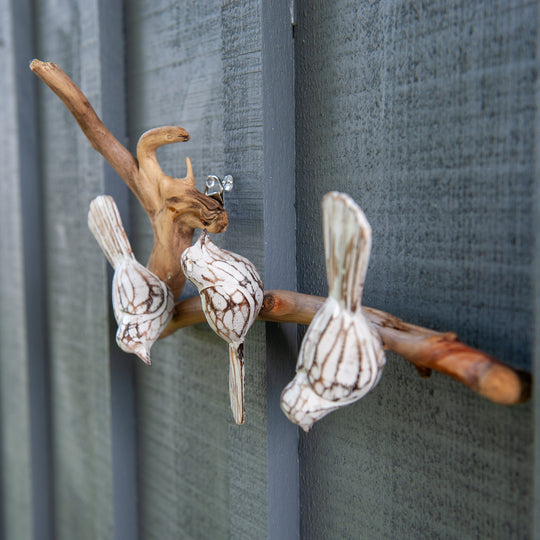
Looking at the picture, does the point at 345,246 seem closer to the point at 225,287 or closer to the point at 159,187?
the point at 225,287

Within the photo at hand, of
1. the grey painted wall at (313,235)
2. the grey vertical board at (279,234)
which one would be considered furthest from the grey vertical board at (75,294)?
the grey vertical board at (279,234)

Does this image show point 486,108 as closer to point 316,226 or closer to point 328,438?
point 316,226

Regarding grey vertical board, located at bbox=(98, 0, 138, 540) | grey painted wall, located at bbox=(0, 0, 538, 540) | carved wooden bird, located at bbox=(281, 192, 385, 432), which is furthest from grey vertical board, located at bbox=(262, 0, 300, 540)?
grey vertical board, located at bbox=(98, 0, 138, 540)

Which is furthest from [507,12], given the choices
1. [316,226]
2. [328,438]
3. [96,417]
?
[96,417]

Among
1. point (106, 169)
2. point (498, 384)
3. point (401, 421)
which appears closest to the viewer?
point (498, 384)

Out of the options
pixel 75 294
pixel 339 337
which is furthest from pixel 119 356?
pixel 339 337

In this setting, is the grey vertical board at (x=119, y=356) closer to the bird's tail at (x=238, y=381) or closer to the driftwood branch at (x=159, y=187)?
the driftwood branch at (x=159, y=187)

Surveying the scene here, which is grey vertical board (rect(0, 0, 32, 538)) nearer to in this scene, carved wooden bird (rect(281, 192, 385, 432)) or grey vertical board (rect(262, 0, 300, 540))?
grey vertical board (rect(262, 0, 300, 540))
